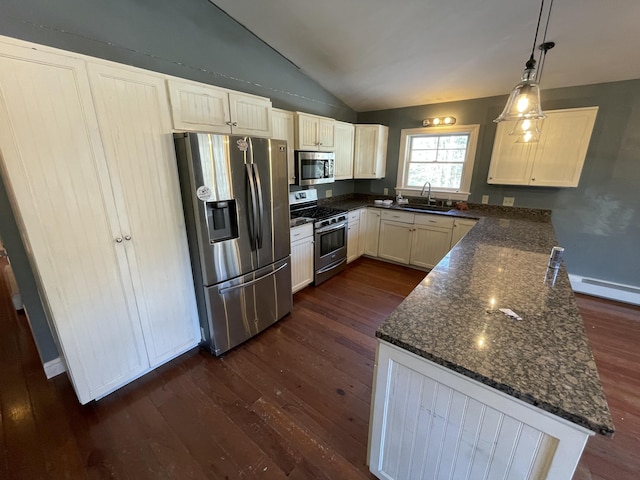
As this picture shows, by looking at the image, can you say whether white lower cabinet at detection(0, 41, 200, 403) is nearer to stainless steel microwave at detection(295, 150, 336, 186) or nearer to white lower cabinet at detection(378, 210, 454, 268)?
stainless steel microwave at detection(295, 150, 336, 186)

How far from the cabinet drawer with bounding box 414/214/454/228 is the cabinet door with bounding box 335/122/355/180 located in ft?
4.16

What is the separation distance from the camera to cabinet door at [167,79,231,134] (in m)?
1.85

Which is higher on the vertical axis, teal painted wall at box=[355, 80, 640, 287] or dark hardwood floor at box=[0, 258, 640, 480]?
teal painted wall at box=[355, 80, 640, 287]

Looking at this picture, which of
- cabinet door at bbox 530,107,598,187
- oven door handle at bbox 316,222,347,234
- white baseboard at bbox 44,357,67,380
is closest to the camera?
white baseboard at bbox 44,357,67,380

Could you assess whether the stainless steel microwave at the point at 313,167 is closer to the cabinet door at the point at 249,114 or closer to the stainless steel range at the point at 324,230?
the stainless steel range at the point at 324,230

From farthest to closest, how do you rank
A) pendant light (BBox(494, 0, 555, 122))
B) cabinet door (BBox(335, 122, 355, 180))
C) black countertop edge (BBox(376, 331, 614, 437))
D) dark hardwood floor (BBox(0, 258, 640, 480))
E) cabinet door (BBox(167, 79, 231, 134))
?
cabinet door (BBox(335, 122, 355, 180))
cabinet door (BBox(167, 79, 231, 134))
pendant light (BBox(494, 0, 555, 122))
dark hardwood floor (BBox(0, 258, 640, 480))
black countertop edge (BBox(376, 331, 614, 437))

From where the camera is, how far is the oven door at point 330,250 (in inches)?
132

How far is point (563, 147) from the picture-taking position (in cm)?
295

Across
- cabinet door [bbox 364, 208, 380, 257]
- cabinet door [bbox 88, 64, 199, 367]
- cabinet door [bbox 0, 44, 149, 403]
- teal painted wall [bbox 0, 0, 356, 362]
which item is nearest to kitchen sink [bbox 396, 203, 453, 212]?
cabinet door [bbox 364, 208, 380, 257]

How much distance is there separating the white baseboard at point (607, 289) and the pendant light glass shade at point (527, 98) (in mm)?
2848

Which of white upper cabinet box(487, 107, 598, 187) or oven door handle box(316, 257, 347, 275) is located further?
oven door handle box(316, 257, 347, 275)

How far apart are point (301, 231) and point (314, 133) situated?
1325mm

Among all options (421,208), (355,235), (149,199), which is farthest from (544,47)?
(149,199)

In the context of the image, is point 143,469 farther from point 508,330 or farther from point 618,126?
point 618,126
